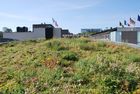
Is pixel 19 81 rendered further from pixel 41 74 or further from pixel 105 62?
pixel 105 62

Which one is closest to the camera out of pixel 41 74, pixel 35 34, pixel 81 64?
pixel 41 74

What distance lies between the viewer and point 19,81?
14.1 m

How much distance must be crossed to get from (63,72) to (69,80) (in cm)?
203

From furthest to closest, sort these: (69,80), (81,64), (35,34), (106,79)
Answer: (35,34) < (81,64) < (69,80) < (106,79)

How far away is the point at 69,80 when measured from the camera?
1391cm

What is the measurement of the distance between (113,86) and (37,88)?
259 cm

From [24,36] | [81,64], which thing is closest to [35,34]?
[24,36]

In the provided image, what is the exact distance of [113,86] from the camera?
12.1 meters

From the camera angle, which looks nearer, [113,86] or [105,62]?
[113,86]

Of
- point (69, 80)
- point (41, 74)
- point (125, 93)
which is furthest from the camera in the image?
point (41, 74)

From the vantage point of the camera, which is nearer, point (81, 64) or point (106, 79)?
point (106, 79)

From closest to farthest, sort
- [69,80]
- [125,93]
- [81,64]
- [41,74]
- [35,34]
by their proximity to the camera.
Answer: [125,93], [69,80], [41,74], [81,64], [35,34]

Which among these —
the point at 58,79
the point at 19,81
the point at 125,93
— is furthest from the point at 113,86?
the point at 19,81

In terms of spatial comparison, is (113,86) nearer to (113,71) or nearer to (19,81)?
(113,71)
